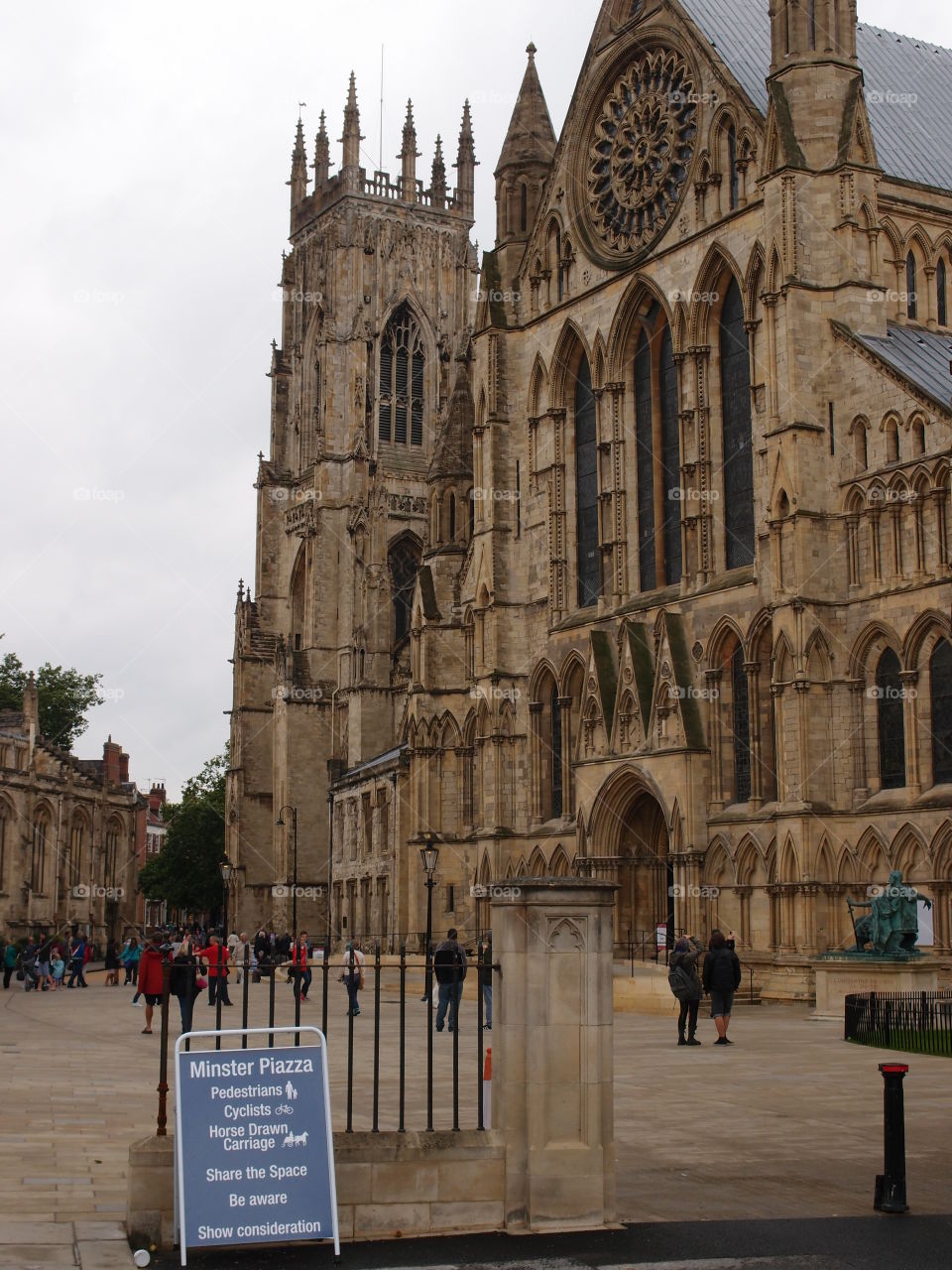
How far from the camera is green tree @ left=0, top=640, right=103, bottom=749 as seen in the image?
88.6 m

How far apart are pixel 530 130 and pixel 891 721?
24.4 metres

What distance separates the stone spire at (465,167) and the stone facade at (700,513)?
36049 millimetres

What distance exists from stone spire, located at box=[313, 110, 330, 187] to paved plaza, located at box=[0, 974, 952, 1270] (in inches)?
2825

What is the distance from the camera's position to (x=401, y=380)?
87500 mm

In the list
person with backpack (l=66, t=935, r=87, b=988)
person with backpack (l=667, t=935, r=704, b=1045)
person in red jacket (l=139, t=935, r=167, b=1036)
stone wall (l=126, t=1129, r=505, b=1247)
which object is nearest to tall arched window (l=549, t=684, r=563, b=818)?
person with backpack (l=66, t=935, r=87, b=988)

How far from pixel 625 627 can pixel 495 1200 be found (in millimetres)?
32208

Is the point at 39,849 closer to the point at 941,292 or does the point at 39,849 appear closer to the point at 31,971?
the point at 31,971

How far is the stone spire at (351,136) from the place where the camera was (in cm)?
8850

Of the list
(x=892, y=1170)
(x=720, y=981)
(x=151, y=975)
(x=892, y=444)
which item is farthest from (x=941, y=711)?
(x=892, y=1170)

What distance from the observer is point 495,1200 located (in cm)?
1030

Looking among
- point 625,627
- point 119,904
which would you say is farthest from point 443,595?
point 119,904

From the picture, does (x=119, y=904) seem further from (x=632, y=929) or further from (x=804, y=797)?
(x=804, y=797)

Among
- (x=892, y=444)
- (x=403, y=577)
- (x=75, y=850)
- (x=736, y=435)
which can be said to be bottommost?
(x=75, y=850)

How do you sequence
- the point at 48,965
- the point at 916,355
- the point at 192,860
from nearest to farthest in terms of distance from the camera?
the point at 916,355 < the point at 48,965 < the point at 192,860
